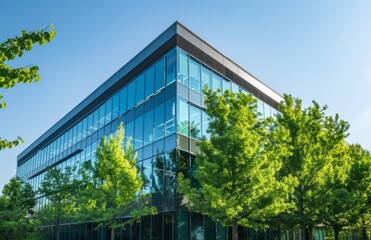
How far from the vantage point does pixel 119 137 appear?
22.8 m

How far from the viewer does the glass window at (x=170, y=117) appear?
2427 centimetres

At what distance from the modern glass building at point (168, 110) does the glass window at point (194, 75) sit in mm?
76

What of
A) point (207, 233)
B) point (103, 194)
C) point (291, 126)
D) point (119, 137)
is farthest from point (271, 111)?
point (103, 194)

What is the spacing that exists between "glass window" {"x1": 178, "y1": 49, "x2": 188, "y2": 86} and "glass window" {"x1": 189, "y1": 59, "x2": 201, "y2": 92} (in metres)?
0.45

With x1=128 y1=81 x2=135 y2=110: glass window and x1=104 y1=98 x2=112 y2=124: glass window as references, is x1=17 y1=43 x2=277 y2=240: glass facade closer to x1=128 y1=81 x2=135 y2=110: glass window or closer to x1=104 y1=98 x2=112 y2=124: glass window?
x1=128 y1=81 x2=135 y2=110: glass window

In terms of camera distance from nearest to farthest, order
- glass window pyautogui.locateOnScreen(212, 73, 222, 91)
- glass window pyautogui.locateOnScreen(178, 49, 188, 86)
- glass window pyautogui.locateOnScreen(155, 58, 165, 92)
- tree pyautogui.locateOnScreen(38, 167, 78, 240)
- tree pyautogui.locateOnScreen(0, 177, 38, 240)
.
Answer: glass window pyautogui.locateOnScreen(178, 49, 188, 86)
glass window pyautogui.locateOnScreen(155, 58, 165, 92)
glass window pyautogui.locateOnScreen(212, 73, 222, 91)
tree pyautogui.locateOnScreen(38, 167, 78, 240)
tree pyautogui.locateOnScreen(0, 177, 38, 240)

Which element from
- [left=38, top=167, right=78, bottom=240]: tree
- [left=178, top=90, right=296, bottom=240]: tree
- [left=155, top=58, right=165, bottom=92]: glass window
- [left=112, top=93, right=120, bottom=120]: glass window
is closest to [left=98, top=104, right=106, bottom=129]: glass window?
[left=112, top=93, right=120, bottom=120]: glass window

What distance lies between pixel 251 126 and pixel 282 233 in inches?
652

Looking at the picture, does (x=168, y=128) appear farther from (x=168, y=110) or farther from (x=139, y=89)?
(x=139, y=89)

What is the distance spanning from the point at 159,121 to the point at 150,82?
3.65 m

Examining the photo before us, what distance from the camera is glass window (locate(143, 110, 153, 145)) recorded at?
26466 millimetres

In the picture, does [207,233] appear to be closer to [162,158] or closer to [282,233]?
[162,158]

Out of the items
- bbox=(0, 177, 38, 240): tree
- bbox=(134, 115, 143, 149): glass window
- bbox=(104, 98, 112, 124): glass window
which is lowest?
bbox=(0, 177, 38, 240): tree

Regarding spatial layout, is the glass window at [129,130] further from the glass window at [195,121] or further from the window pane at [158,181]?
the glass window at [195,121]
